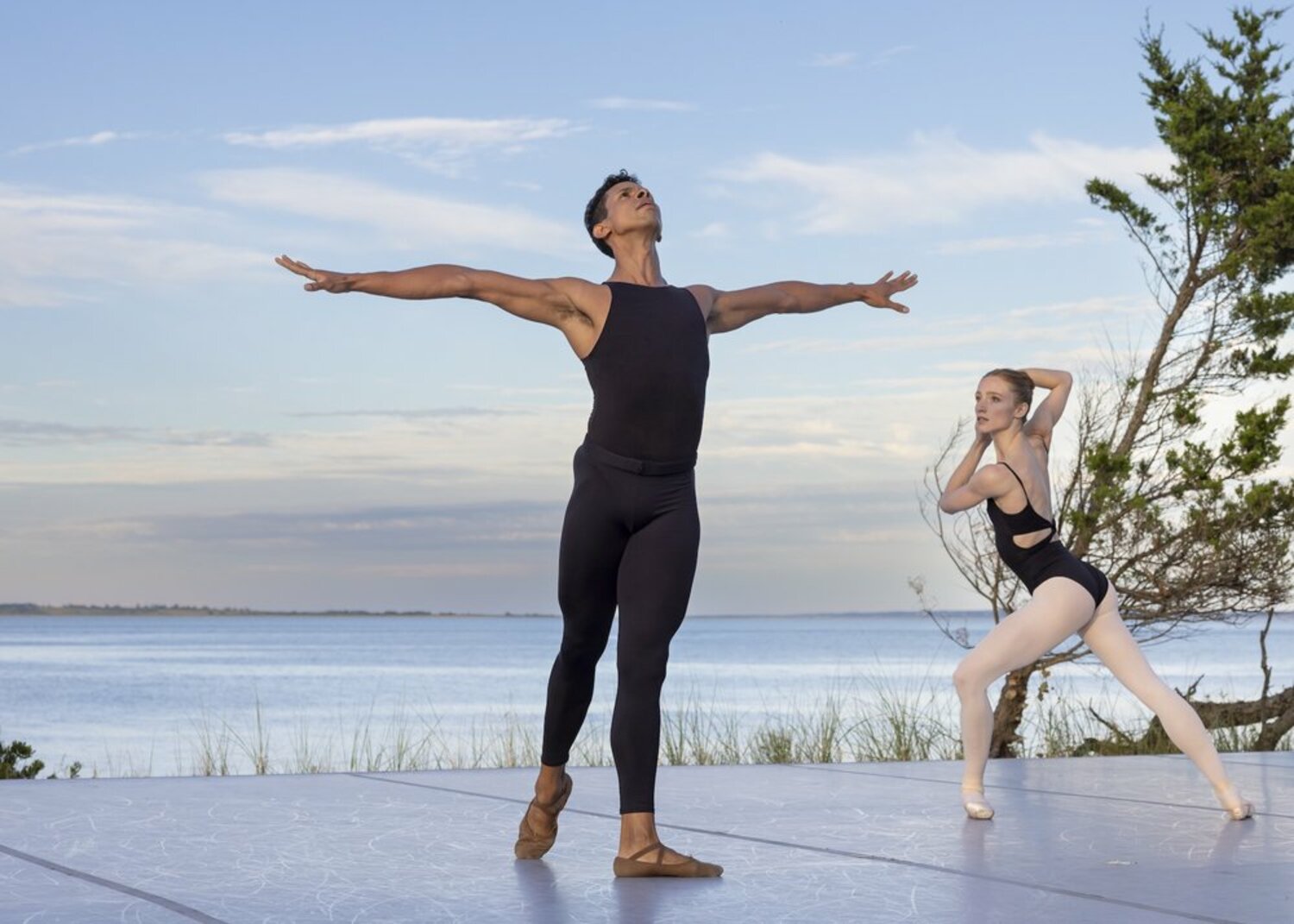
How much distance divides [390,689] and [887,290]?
4121 cm

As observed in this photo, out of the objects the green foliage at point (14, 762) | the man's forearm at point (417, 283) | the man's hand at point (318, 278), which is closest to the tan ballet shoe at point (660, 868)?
the man's forearm at point (417, 283)

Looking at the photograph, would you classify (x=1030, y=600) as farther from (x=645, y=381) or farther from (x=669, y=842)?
(x=645, y=381)

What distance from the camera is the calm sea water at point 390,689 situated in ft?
74.9

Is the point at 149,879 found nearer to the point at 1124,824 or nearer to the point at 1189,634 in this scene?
the point at 1124,824

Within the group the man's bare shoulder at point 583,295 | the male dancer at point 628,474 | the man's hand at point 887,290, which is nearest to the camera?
the male dancer at point 628,474

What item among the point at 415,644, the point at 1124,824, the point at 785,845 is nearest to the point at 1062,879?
the point at 785,845

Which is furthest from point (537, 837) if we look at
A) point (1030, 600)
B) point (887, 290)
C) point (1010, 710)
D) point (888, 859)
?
point (1010, 710)

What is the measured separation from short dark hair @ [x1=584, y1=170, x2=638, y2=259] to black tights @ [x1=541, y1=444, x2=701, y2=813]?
675mm

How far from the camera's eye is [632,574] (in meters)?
4.72

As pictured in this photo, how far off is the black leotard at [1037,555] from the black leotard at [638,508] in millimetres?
1625

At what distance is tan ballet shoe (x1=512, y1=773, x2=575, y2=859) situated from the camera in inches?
195

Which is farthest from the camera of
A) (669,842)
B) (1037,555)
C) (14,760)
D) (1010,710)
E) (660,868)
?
(1010,710)

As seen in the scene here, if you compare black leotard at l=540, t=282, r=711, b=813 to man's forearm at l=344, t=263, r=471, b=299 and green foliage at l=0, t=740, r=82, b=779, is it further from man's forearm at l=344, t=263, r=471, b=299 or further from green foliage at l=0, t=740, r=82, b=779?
green foliage at l=0, t=740, r=82, b=779

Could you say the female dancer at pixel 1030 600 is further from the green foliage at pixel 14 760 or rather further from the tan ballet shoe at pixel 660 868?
the green foliage at pixel 14 760
